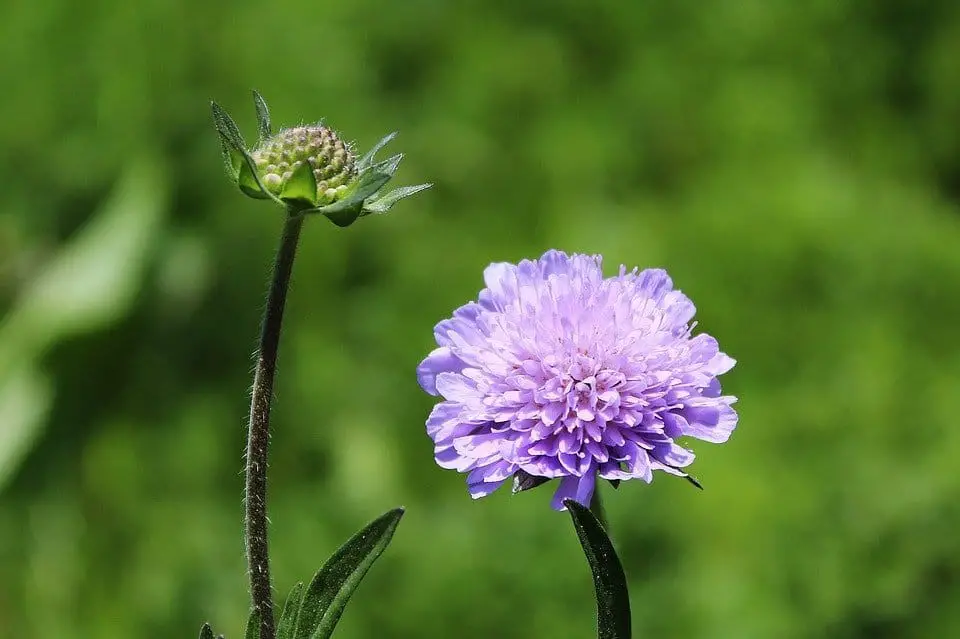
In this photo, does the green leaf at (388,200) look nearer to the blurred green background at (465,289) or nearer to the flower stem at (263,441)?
the flower stem at (263,441)

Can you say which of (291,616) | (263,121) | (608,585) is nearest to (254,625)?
(291,616)

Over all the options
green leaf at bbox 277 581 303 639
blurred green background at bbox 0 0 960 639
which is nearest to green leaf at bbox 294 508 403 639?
green leaf at bbox 277 581 303 639

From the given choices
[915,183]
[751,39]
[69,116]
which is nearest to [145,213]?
[69,116]

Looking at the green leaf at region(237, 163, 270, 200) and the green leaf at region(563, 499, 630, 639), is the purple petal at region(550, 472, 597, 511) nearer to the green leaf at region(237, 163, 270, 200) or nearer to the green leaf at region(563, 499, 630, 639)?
the green leaf at region(563, 499, 630, 639)

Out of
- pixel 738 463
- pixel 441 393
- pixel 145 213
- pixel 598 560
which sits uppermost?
pixel 145 213

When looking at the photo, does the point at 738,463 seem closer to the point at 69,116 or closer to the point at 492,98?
the point at 492,98

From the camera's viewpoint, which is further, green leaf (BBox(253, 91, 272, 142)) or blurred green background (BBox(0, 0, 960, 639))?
blurred green background (BBox(0, 0, 960, 639))
